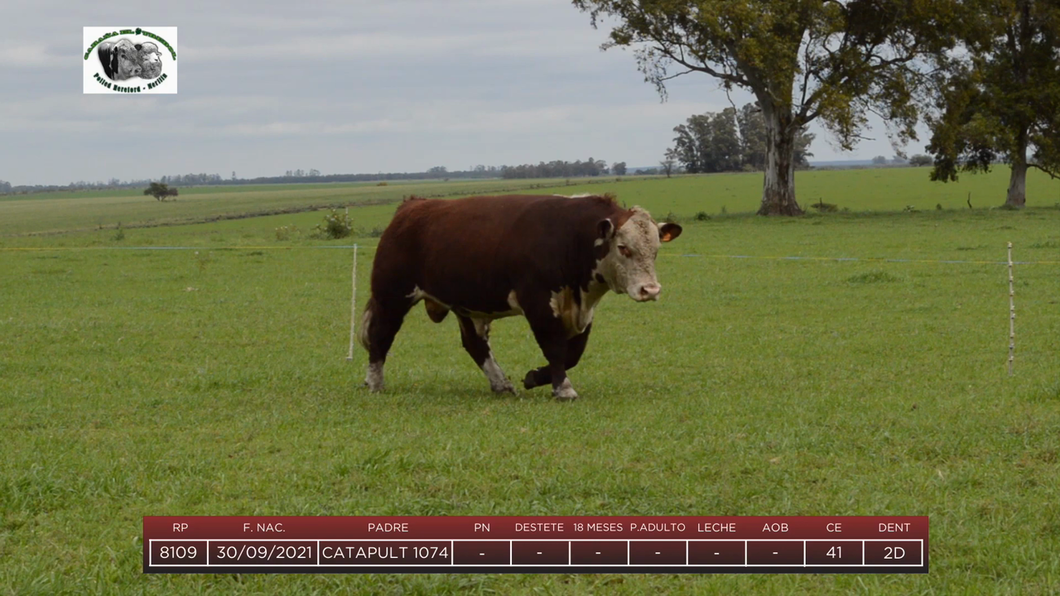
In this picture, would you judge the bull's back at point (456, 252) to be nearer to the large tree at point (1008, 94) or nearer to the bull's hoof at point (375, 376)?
the bull's hoof at point (375, 376)

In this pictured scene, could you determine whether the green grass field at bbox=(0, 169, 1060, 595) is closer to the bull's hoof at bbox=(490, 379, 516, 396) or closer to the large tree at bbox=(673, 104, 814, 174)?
the bull's hoof at bbox=(490, 379, 516, 396)

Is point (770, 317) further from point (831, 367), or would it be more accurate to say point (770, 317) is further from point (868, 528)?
point (868, 528)

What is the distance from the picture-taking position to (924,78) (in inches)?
1666

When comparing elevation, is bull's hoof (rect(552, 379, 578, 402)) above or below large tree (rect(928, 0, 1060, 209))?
below

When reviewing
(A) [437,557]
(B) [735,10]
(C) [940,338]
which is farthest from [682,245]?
(A) [437,557]

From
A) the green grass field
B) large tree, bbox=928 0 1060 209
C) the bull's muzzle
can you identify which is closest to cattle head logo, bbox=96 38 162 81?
the green grass field

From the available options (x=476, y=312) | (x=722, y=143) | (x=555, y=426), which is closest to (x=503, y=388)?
(x=476, y=312)

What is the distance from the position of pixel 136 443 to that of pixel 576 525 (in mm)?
4083

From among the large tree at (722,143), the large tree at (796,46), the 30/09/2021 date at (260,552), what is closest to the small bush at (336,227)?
the large tree at (796,46)

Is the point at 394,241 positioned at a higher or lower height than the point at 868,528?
higher

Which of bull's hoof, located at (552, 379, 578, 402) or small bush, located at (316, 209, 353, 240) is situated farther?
small bush, located at (316, 209, 353, 240)

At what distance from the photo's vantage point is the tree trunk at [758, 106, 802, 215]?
43156 mm

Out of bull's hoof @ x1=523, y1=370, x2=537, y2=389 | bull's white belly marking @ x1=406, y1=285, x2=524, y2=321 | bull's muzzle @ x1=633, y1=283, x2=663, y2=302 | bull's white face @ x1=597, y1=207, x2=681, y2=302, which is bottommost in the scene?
bull's hoof @ x1=523, y1=370, x2=537, y2=389
